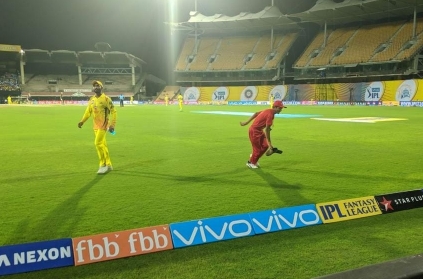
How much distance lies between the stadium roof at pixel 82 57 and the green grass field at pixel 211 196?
61.9 metres

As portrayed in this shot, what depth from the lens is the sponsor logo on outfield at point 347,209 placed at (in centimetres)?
429

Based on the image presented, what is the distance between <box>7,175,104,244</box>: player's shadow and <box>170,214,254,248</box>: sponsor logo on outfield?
144 cm

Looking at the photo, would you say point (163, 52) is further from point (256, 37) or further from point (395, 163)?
point (395, 163)

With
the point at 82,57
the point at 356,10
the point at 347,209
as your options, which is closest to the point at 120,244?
the point at 347,209

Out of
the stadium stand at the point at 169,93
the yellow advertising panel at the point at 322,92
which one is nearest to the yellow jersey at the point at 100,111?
the yellow advertising panel at the point at 322,92

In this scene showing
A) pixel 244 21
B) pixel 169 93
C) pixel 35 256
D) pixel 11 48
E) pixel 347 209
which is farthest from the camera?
pixel 169 93

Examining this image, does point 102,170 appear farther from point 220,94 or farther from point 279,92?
point 220,94

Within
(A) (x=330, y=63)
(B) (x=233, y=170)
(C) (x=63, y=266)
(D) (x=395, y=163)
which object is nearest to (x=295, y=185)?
(B) (x=233, y=170)

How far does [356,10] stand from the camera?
50.4 m

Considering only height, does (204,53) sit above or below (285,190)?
above

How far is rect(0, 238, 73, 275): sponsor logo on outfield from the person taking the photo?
3.04m

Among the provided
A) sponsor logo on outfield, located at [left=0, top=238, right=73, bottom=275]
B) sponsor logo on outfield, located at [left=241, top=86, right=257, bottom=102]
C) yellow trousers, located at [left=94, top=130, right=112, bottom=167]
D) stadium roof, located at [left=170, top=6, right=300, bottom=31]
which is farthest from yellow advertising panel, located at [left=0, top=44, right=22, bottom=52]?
sponsor logo on outfield, located at [left=0, top=238, right=73, bottom=275]

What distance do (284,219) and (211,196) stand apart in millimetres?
1811

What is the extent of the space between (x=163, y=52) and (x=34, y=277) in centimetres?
7393
